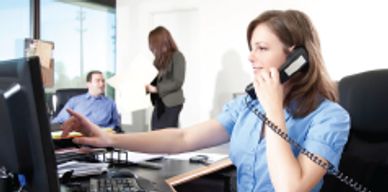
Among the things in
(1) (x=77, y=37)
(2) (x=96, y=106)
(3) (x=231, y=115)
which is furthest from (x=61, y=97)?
(3) (x=231, y=115)

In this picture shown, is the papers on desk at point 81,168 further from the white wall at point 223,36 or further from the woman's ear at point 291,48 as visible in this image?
the white wall at point 223,36

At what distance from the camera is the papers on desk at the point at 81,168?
135cm

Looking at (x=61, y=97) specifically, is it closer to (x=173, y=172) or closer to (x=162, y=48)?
(x=162, y=48)

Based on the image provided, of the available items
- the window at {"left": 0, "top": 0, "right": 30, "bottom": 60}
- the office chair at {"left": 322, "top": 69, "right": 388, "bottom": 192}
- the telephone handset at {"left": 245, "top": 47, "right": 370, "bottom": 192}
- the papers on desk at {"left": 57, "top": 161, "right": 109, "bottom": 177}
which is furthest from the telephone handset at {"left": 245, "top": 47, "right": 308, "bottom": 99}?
the window at {"left": 0, "top": 0, "right": 30, "bottom": 60}

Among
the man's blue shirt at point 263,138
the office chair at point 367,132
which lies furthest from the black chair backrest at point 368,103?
the man's blue shirt at point 263,138

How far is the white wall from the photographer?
3.51 m

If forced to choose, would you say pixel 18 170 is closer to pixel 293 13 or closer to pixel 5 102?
pixel 5 102

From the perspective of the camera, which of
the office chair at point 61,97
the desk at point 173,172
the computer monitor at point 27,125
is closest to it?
the computer monitor at point 27,125

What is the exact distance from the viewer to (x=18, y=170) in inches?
30.2

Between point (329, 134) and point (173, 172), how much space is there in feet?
1.97

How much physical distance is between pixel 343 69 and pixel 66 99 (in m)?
2.28

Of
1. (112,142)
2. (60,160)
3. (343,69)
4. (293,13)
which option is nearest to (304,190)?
(293,13)

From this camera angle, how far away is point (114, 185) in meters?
1.18

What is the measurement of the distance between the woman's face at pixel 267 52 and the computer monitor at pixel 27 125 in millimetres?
673
